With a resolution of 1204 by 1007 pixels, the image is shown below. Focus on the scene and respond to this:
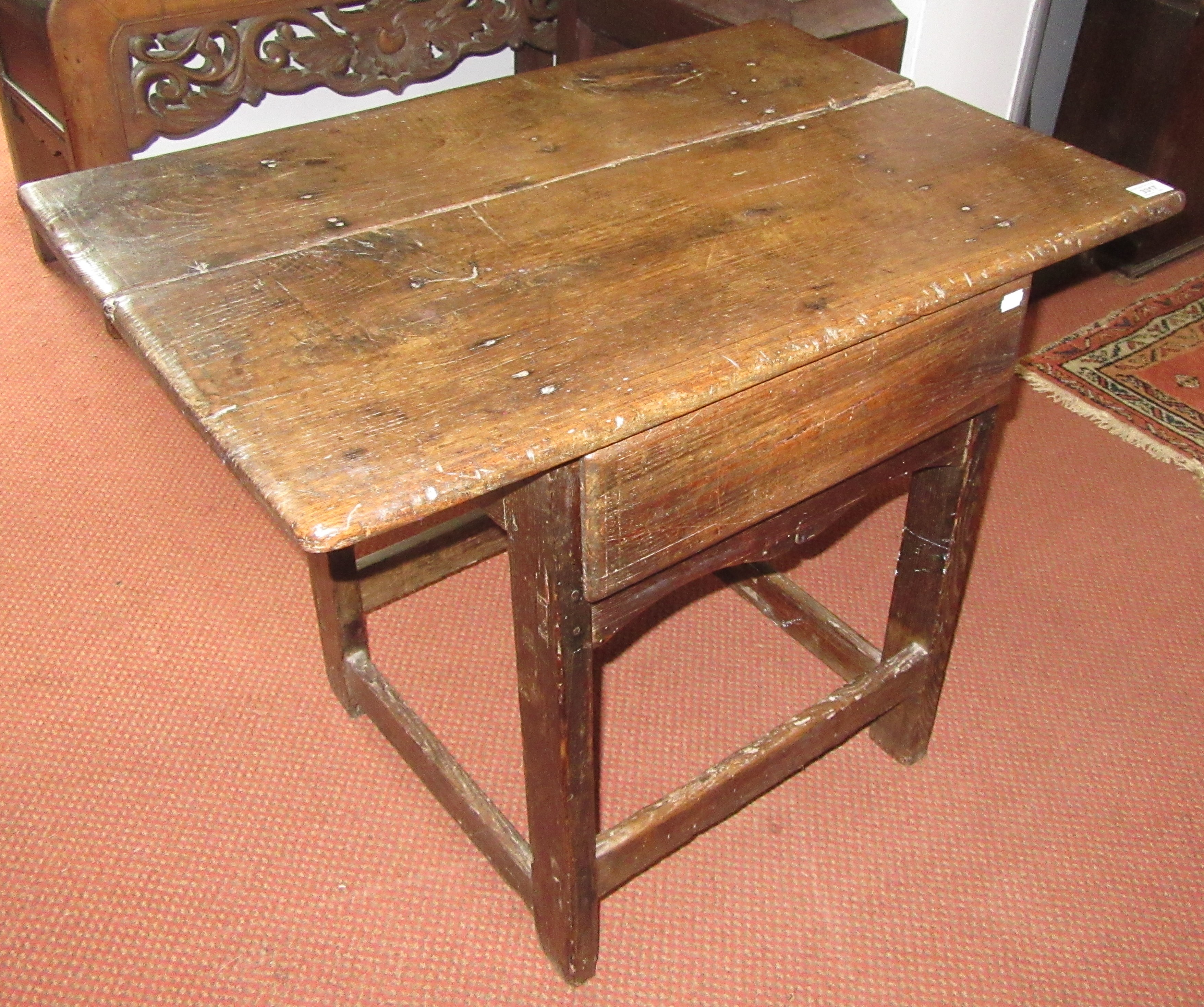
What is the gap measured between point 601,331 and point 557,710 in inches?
14.3

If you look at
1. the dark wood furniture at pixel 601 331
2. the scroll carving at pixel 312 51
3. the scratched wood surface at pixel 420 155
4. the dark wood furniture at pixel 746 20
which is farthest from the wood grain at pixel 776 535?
the scroll carving at pixel 312 51

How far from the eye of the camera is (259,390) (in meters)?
0.93

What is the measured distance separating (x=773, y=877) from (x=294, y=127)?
1091mm

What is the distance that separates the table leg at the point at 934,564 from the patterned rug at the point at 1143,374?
A: 0.98 m

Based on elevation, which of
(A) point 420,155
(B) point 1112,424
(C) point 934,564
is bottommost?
(B) point 1112,424

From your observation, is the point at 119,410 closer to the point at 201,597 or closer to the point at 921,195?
the point at 201,597

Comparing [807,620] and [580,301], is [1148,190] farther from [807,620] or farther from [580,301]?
[807,620]

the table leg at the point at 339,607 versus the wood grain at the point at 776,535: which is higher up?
the wood grain at the point at 776,535

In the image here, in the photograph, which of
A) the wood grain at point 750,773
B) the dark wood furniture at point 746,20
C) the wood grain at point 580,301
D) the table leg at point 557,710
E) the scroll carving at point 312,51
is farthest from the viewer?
the scroll carving at point 312,51

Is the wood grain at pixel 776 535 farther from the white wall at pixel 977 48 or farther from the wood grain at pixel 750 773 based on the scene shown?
the white wall at pixel 977 48

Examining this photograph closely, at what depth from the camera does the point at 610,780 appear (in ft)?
5.33

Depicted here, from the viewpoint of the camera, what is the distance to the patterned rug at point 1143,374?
230cm

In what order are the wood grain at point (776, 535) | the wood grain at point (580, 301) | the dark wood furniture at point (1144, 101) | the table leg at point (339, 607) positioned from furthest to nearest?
the dark wood furniture at point (1144, 101) → the table leg at point (339, 607) → the wood grain at point (776, 535) → the wood grain at point (580, 301)

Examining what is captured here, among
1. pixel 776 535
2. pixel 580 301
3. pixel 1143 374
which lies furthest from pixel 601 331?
pixel 1143 374
